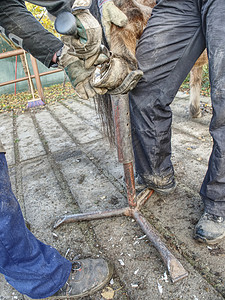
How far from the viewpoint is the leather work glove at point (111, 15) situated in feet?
4.38

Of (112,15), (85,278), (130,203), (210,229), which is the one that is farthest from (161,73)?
(85,278)

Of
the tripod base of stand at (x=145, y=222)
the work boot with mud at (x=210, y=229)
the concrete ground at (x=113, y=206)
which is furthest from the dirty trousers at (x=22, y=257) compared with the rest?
the work boot with mud at (x=210, y=229)

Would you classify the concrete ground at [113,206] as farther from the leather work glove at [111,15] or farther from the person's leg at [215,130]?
the leather work glove at [111,15]

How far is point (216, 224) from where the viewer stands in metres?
1.43

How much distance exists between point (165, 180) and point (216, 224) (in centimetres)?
48

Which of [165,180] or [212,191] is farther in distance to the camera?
[165,180]

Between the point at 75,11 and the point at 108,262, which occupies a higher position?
the point at 75,11

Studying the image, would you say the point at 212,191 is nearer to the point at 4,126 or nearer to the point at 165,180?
the point at 165,180

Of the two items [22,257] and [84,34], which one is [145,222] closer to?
[22,257]

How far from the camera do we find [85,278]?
124 centimetres

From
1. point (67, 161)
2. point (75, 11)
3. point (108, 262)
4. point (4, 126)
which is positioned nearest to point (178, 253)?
point (108, 262)

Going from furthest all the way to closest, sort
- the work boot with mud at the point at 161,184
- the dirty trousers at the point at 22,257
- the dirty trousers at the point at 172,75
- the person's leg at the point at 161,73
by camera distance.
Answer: the work boot with mud at the point at 161,184, the person's leg at the point at 161,73, the dirty trousers at the point at 172,75, the dirty trousers at the point at 22,257

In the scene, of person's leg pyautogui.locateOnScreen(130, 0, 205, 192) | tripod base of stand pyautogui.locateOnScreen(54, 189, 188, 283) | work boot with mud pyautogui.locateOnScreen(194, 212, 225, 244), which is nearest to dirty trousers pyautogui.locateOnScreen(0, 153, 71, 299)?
tripod base of stand pyautogui.locateOnScreen(54, 189, 188, 283)

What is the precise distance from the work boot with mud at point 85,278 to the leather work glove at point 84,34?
3.53 ft
